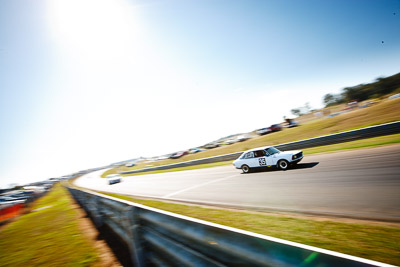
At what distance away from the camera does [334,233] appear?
11.9ft

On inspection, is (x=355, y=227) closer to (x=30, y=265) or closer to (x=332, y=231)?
(x=332, y=231)

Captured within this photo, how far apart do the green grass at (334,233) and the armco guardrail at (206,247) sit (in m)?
2.64

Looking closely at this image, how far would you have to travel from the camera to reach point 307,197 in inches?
227

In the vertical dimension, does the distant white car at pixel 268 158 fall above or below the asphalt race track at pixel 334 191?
above

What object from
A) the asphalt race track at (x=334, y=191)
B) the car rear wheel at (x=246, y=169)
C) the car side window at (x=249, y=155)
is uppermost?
Answer: the car side window at (x=249, y=155)

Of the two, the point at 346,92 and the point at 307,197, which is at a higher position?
the point at 346,92

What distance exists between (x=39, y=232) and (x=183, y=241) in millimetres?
7036

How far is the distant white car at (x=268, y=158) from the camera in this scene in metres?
9.57

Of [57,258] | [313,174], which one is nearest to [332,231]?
[313,174]

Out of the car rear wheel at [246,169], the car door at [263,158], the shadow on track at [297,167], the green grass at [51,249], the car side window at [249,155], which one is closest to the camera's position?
the green grass at [51,249]

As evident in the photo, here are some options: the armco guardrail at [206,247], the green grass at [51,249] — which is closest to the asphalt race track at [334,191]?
the armco guardrail at [206,247]

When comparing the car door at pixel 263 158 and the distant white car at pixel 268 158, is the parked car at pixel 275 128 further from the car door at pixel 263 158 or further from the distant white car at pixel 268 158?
the car door at pixel 263 158

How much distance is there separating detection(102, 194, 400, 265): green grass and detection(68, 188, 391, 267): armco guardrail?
2640 mm

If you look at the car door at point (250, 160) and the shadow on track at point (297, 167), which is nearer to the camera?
the shadow on track at point (297, 167)
